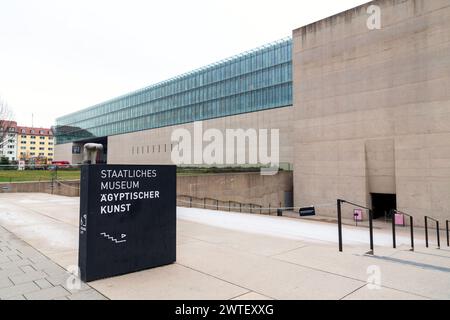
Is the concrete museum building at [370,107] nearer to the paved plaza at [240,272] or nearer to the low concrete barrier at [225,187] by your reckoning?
the low concrete barrier at [225,187]

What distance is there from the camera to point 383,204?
3234 centimetres

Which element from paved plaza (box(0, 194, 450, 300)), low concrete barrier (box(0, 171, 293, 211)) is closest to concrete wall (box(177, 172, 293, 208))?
low concrete barrier (box(0, 171, 293, 211))

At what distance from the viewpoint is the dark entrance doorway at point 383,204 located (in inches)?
1241

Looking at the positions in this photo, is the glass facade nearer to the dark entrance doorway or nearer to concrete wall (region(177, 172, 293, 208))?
concrete wall (region(177, 172, 293, 208))

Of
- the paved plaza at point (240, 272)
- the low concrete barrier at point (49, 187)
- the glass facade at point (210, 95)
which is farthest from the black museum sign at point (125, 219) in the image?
the glass facade at point (210, 95)

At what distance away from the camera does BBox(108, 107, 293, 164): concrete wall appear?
1686 inches

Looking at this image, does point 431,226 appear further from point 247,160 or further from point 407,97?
point 247,160

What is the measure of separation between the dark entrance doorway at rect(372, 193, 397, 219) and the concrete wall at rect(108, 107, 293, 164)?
12.6m

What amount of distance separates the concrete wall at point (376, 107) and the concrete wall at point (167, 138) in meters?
7.41

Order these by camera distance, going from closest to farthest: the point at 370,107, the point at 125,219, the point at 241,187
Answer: the point at 125,219 < the point at 370,107 < the point at 241,187

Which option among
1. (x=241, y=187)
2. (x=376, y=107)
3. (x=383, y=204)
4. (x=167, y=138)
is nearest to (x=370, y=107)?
(x=376, y=107)

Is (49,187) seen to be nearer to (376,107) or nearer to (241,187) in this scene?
(241,187)

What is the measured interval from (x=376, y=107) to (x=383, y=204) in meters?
10.5
